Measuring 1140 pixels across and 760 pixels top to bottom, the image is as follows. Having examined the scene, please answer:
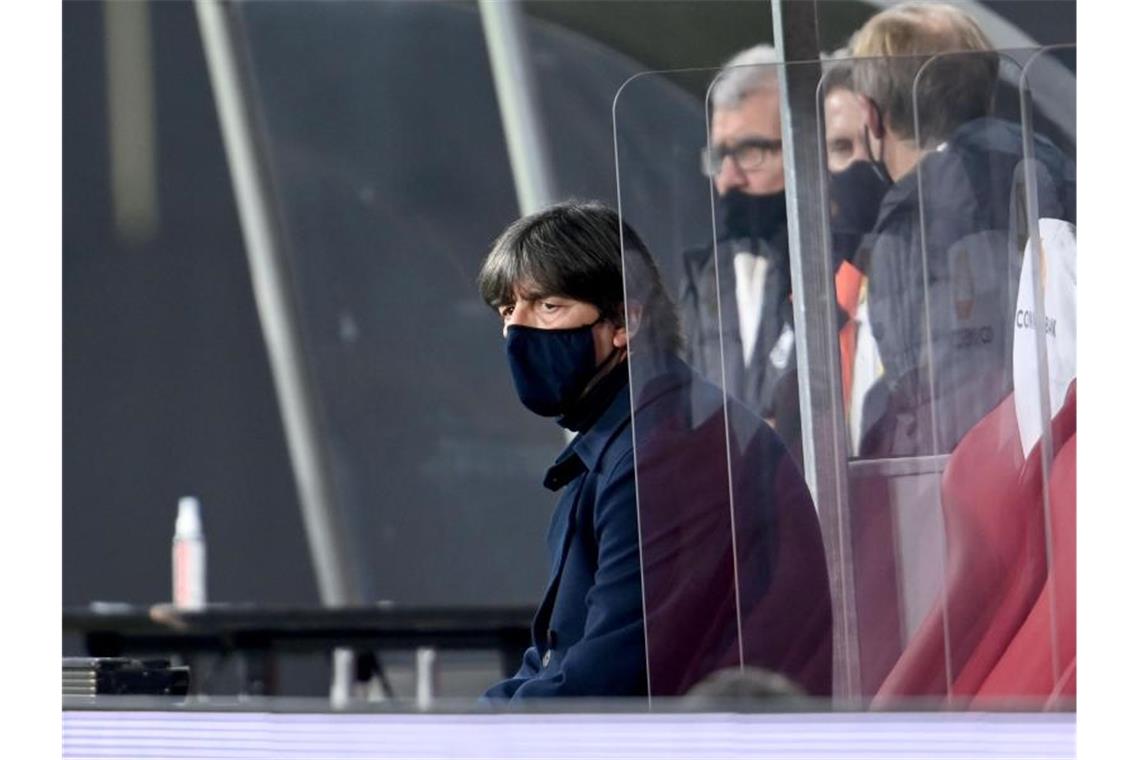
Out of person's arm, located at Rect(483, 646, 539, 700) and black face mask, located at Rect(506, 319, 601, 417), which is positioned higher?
black face mask, located at Rect(506, 319, 601, 417)

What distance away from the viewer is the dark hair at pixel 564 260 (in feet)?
8.27

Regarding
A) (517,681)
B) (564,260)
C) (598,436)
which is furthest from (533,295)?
(517,681)

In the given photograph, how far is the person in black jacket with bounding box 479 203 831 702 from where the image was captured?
2.03 m

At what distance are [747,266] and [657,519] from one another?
277 mm

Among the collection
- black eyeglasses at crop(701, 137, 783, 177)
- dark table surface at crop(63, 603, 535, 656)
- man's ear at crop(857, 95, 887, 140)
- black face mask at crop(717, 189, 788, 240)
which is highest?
man's ear at crop(857, 95, 887, 140)

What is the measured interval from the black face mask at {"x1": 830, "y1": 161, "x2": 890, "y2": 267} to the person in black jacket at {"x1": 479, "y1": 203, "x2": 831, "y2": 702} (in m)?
0.18

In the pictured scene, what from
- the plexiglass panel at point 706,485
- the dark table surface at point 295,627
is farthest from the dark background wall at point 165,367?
the plexiglass panel at point 706,485

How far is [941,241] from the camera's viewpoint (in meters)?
1.98

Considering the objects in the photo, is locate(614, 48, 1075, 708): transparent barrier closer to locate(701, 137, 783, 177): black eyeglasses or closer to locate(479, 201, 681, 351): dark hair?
locate(701, 137, 783, 177): black eyeglasses

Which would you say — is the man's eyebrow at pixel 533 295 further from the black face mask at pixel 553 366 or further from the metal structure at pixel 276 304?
the metal structure at pixel 276 304

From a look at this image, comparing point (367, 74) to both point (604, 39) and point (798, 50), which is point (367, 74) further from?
point (798, 50)

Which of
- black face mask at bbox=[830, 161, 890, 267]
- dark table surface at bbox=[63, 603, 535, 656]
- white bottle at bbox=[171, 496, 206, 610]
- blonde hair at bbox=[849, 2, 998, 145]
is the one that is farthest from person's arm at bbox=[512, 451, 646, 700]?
white bottle at bbox=[171, 496, 206, 610]

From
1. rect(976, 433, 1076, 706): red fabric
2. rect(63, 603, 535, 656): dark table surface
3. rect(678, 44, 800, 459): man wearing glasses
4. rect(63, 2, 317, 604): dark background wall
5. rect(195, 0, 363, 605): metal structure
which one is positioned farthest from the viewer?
rect(195, 0, 363, 605): metal structure
